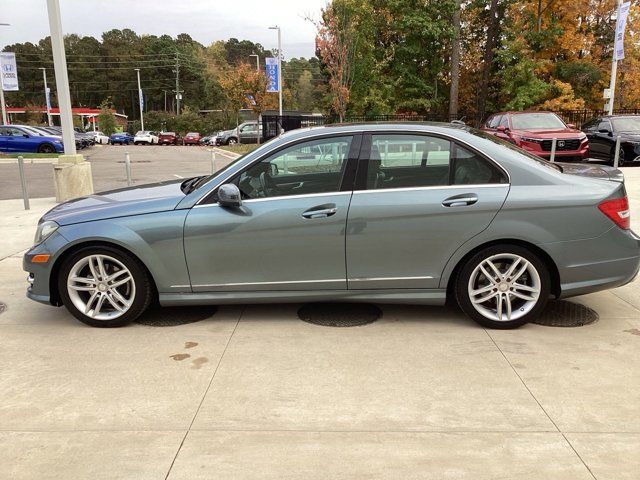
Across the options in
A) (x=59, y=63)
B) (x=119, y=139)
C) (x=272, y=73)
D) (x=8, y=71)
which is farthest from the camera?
(x=119, y=139)

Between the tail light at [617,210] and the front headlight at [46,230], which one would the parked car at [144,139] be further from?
the tail light at [617,210]

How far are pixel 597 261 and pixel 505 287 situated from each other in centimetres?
72

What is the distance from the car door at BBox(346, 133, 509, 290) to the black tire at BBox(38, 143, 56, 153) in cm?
2544

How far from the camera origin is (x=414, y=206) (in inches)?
161

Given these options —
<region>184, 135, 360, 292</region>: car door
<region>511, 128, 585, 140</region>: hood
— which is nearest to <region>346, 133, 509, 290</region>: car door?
<region>184, 135, 360, 292</region>: car door

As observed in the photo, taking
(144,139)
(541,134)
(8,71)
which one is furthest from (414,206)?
(144,139)

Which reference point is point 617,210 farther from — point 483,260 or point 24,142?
point 24,142

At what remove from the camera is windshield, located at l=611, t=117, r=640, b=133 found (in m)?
16.0

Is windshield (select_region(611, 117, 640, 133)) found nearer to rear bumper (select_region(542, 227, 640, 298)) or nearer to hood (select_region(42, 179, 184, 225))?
rear bumper (select_region(542, 227, 640, 298))

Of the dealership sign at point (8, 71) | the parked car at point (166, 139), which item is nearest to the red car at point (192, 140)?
the parked car at point (166, 139)

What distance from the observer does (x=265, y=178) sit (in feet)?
14.4

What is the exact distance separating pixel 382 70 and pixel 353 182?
87.0 feet

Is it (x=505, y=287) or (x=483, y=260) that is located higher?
(x=483, y=260)

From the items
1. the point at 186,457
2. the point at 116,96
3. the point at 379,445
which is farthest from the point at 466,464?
the point at 116,96
